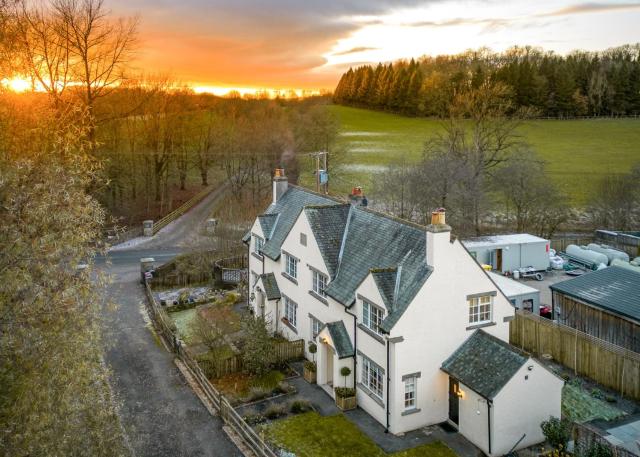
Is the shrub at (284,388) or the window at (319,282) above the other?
the window at (319,282)

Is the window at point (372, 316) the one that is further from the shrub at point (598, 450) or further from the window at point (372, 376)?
the shrub at point (598, 450)

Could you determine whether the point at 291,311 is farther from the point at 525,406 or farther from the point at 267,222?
the point at 525,406

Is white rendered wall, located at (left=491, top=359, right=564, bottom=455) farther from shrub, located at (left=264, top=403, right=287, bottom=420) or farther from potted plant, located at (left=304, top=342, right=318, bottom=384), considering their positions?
potted plant, located at (left=304, top=342, right=318, bottom=384)

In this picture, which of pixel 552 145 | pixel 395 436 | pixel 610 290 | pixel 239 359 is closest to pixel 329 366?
pixel 239 359

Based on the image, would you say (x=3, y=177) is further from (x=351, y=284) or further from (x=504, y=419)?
(x=504, y=419)

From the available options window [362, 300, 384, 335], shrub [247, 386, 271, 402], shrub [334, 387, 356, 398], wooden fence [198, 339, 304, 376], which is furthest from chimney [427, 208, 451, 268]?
wooden fence [198, 339, 304, 376]

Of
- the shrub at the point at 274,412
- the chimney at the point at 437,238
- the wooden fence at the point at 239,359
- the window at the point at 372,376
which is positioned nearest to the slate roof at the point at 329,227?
the window at the point at 372,376
